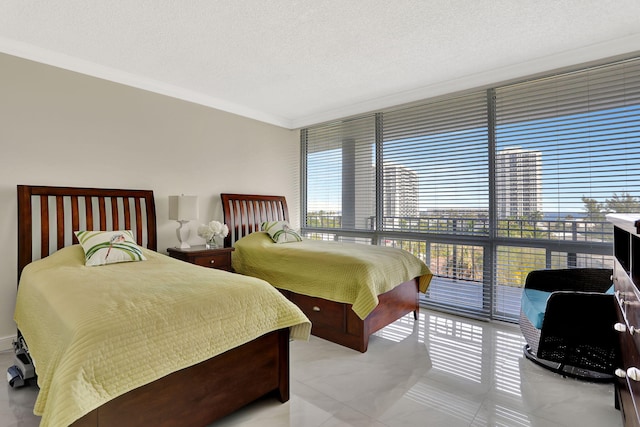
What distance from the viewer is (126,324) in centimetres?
140

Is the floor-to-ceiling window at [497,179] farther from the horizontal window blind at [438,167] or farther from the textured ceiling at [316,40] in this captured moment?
the textured ceiling at [316,40]

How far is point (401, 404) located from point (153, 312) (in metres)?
1.49

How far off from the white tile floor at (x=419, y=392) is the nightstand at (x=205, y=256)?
1278 mm

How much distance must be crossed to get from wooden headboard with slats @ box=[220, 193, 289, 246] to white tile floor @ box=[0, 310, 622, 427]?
1839 mm

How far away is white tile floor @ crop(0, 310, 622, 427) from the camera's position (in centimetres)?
182

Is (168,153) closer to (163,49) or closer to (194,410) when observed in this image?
(163,49)

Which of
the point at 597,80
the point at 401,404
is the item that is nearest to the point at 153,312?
the point at 401,404

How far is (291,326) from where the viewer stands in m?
2.01

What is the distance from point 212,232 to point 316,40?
7.36 ft

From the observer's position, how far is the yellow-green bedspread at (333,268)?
8.80 feet

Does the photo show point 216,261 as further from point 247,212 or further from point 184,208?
point 247,212

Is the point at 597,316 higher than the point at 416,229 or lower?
lower

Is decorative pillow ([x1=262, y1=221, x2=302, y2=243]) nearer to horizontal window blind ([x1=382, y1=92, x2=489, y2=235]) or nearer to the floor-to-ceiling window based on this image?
the floor-to-ceiling window

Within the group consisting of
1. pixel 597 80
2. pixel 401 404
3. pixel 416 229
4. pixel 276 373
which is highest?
pixel 597 80
